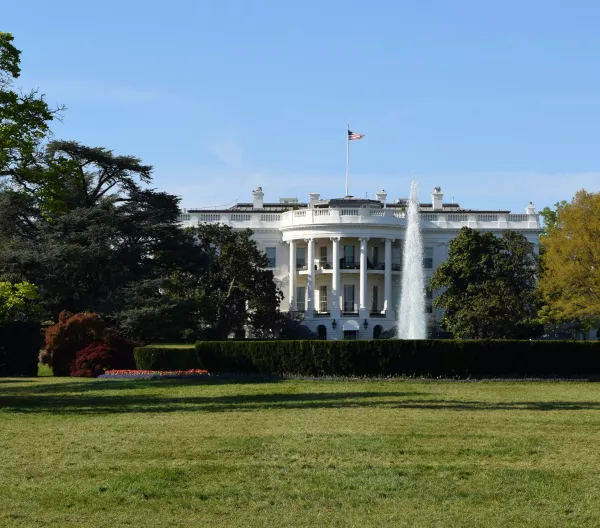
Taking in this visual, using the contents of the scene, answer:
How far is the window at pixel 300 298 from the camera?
291 feet

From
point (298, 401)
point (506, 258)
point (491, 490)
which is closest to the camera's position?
point (491, 490)

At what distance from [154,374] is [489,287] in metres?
36.1

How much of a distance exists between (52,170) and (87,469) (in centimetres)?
1465

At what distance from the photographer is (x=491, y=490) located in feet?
38.2

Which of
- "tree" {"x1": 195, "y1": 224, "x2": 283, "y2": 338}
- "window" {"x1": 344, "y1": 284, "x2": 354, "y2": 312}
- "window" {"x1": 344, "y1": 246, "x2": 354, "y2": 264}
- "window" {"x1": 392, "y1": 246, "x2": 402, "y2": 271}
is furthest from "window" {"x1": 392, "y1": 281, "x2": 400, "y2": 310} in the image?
"tree" {"x1": 195, "y1": 224, "x2": 283, "y2": 338}

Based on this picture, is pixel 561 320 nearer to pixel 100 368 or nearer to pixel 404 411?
pixel 100 368

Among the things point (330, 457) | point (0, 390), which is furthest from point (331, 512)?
point (0, 390)

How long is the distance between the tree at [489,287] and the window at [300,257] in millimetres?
17106

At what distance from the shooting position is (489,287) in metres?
69.6

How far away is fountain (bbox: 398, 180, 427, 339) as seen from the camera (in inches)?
2260

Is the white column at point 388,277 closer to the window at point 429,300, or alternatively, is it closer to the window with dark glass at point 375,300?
the window with dark glass at point 375,300

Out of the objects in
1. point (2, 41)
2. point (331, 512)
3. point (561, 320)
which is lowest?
point (331, 512)

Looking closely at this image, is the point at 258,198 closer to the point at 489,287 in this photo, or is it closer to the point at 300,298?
the point at 300,298

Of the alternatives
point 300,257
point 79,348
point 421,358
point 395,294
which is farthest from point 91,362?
point 300,257
